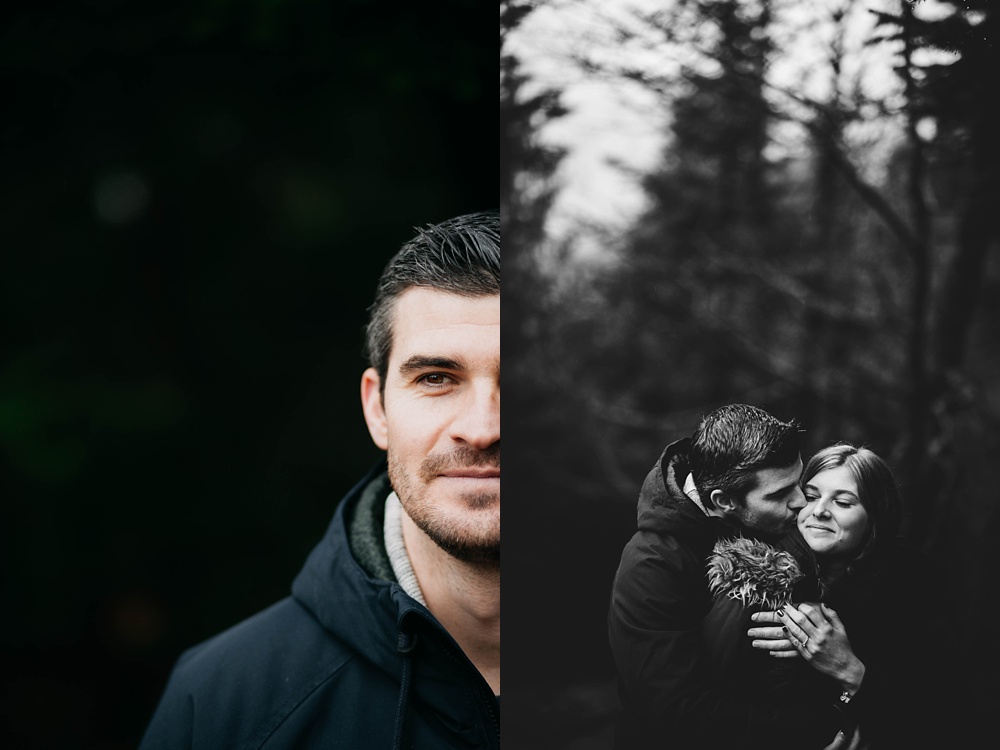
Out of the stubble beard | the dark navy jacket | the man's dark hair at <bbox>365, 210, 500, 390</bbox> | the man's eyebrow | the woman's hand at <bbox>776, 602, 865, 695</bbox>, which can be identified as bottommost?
the dark navy jacket

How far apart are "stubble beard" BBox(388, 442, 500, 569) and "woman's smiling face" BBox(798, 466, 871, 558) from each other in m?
0.41

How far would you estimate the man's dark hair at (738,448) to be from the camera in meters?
1.25

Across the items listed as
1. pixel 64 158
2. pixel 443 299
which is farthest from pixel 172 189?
pixel 443 299

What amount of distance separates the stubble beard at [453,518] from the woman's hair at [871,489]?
1.40 ft

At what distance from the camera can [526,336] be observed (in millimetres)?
1344

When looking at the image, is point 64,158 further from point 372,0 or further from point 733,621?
point 733,621

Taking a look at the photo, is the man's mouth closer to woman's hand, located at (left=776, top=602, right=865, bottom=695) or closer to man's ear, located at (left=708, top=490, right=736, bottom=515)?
man's ear, located at (left=708, top=490, right=736, bottom=515)

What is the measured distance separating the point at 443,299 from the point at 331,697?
595 millimetres

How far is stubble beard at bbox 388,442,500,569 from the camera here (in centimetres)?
141

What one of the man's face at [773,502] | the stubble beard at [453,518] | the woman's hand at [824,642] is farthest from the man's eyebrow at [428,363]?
the woman's hand at [824,642]

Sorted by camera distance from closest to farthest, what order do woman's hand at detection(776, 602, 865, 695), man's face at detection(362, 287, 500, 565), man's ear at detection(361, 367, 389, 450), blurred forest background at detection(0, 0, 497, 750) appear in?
woman's hand at detection(776, 602, 865, 695) → man's face at detection(362, 287, 500, 565) → man's ear at detection(361, 367, 389, 450) → blurred forest background at detection(0, 0, 497, 750)

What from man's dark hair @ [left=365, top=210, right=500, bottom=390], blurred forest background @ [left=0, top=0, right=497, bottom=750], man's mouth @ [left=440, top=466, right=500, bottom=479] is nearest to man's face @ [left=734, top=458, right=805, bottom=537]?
man's mouth @ [left=440, top=466, right=500, bottom=479]

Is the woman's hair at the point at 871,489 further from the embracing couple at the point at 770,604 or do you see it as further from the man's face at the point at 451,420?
the man's face at the point at 451,420

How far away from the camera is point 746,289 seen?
1.29 metres
